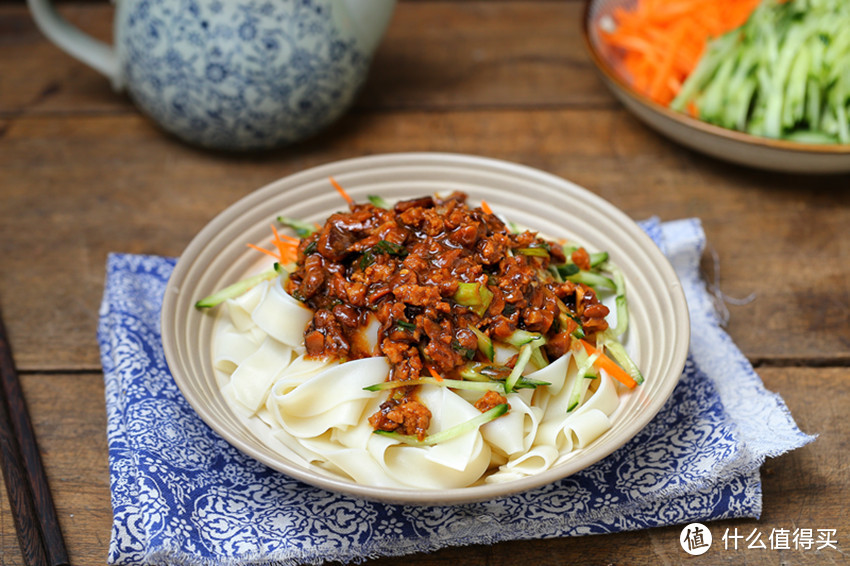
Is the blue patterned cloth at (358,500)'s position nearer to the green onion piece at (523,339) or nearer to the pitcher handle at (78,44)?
the green onion piece at (523,339)

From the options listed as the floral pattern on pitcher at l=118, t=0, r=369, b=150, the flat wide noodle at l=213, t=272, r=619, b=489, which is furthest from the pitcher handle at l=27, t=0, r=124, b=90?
the flat wide noodle at l=213, t=272, r=619, b=489

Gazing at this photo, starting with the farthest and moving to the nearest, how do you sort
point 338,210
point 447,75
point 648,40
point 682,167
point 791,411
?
point 447,75, point 648,40, point 682,167, point 338,210, point 791,411

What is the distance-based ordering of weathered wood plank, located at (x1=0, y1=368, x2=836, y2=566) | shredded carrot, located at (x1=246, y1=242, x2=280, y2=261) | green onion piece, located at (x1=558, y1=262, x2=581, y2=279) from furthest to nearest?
shredded carrot, located at (x1=246, y1=242, x2=280, y2=261) → green onion piece, located at (x1=558, y1=262, x2=581, y2=279) → weathered wood plank, located at (x1=0, y1=368, x2=836, y2=566)

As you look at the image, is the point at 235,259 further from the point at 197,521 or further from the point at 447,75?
the point at 447,75

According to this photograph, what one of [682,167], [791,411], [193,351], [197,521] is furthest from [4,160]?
[791,411]

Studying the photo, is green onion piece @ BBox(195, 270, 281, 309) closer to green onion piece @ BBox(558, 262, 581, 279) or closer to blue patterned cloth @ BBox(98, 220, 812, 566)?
blue patterned cloth @ BBox(98, 220, 812, 566)
